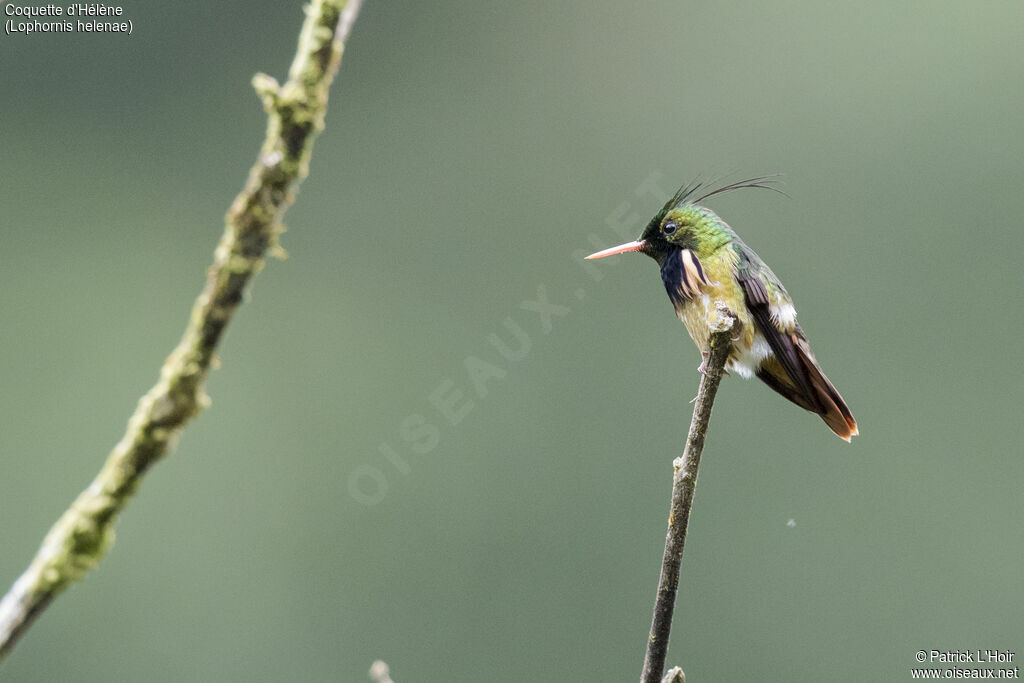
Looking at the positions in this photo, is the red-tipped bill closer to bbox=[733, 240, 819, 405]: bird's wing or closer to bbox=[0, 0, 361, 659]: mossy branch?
bbox=[733, 240, 819, 405]: bird's wing

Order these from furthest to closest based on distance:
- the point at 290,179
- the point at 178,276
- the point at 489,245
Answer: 1. the point at 178,276
2. the point at 489,245
3. the point at 290,179

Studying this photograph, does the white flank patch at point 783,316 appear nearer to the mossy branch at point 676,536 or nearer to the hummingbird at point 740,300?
the hummingbird at point 740,300

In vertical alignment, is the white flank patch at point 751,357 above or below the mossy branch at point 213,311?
above

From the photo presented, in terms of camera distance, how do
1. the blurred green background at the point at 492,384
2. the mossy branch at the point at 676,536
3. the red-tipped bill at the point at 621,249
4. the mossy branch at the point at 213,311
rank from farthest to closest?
the blurred green background at the point at 492,384
the red-tipped bill at the point at 621,249
the mossy branch at the point at 676,536
the mossy branch at the point at 213,311

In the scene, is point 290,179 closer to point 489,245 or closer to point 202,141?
point 489,245

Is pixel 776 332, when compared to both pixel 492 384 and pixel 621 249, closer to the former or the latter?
pixel 621 249

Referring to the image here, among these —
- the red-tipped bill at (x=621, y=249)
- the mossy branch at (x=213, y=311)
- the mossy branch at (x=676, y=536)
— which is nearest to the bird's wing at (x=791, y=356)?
the red-tipped bill at (x=621, y=249)

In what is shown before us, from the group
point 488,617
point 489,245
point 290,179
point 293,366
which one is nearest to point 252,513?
point 293,366
